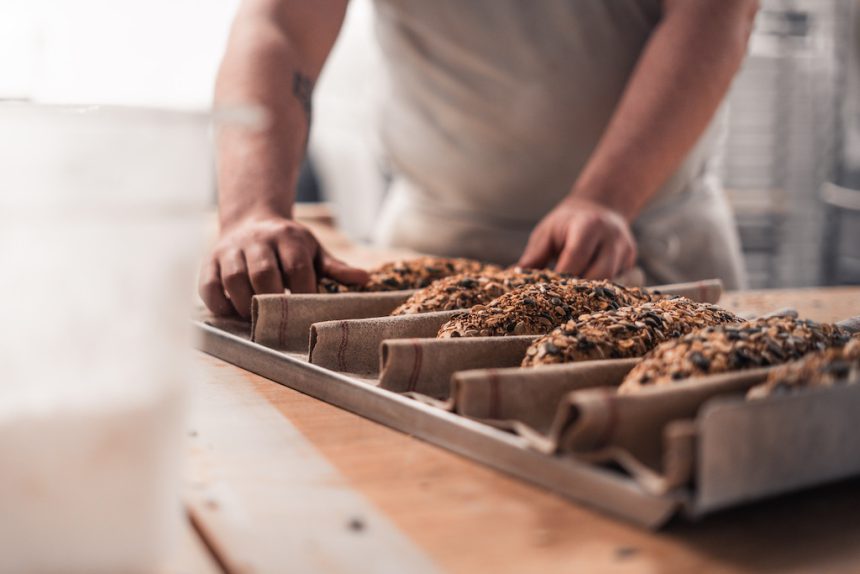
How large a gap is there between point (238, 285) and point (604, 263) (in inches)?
24.4

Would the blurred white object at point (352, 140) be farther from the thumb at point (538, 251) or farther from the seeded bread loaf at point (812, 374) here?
the seeded bread loaf at point (812, 374)

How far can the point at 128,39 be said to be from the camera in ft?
15.6

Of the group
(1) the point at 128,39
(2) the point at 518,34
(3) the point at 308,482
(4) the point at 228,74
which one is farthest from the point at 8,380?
(1) the point at 128,39

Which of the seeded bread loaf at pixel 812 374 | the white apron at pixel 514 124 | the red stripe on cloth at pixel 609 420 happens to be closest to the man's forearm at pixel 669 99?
the white apron at pixel 514 124

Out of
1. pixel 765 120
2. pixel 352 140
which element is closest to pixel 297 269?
pixel 352 140

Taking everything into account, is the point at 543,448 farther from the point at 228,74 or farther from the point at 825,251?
the point at 825,251

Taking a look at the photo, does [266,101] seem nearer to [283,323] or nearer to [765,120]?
[283,323]

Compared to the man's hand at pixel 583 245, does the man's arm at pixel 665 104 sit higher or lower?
higher

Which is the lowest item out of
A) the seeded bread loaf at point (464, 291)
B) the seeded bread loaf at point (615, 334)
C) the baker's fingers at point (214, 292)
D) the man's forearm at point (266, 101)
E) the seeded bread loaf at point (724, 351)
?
the baker's fingers at point (214, 292)

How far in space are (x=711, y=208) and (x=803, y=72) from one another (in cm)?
421

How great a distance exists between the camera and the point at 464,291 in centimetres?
115

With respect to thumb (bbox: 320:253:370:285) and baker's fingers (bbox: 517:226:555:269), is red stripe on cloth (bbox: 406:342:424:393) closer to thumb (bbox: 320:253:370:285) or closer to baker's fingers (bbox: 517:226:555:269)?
thumb (bbox: 320:253:370:285)

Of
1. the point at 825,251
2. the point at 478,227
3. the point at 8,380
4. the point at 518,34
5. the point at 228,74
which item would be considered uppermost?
the point at 518,34

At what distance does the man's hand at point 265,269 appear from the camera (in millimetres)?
1345
